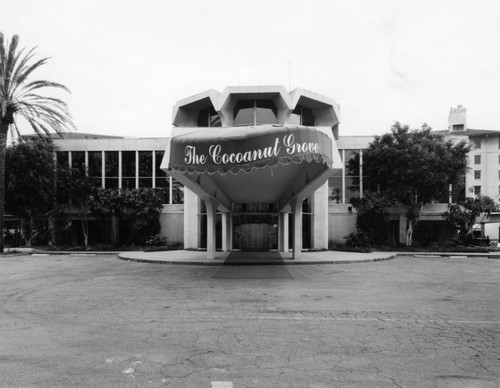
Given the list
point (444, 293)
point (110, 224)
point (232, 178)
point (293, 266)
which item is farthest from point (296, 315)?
point (110, 224)

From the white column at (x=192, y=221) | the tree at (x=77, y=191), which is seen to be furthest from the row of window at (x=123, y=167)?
the white column at (x=192, y=221)

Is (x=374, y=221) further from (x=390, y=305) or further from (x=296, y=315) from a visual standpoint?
(x=296, y=315)

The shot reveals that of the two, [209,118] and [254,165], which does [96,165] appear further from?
[254,165]

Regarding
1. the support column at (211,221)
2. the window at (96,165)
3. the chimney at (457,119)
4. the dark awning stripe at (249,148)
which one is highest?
the chimney at (457,119)

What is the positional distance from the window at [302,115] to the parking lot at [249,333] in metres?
15.2

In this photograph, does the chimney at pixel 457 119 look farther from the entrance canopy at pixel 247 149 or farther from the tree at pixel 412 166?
the entrance canopy at pixel 247 149

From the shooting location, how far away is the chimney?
6112cm

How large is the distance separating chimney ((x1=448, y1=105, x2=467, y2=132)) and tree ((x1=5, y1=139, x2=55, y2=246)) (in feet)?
185

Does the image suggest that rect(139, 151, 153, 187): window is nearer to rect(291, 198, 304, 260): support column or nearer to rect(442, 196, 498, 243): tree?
rect(291, 198, 304, 260): support column

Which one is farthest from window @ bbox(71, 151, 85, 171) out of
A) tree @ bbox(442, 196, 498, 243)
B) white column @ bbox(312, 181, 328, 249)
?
tree @ bbox(442, 196, 498, 243)

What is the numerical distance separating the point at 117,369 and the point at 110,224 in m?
26.5

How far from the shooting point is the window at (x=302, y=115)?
25922 millimetres

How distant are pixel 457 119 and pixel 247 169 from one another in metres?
60.8

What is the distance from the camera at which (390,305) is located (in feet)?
29.6
